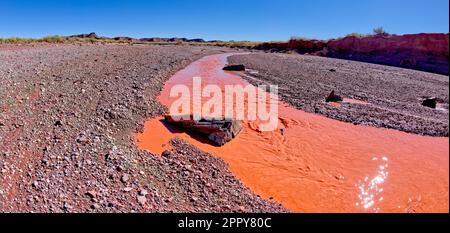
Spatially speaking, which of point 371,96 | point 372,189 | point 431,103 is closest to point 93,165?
point 372,189

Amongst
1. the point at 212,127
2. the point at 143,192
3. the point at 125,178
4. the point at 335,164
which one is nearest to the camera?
the point at 143,192

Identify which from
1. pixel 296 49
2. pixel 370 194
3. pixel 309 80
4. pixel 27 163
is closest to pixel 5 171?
pixel 27 163

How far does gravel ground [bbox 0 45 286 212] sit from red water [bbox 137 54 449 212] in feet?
1.72

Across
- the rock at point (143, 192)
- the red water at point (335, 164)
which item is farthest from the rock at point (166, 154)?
the rock at point (143, 192)

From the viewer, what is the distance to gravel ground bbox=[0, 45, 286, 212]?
5.13m

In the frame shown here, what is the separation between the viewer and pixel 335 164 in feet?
23.9

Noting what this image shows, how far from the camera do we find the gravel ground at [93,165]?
5133mm

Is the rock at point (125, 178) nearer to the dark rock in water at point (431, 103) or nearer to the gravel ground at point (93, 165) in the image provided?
the gravel ground at point (93, 165)

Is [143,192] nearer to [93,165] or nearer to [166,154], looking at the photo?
[93,165]

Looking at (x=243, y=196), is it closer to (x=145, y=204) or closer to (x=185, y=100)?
(x=145, y=204)

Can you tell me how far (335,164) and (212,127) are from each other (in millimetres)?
2972

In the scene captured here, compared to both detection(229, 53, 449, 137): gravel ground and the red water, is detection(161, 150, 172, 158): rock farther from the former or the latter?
detection(229, 53, 449, 137): gravel ground

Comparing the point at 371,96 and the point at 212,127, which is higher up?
the point at 371,96

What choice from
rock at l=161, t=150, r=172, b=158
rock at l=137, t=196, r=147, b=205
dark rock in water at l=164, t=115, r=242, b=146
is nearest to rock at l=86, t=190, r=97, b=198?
rock at l=137, t=196, r=147, b=205
